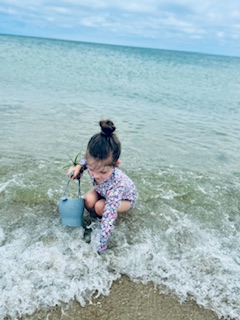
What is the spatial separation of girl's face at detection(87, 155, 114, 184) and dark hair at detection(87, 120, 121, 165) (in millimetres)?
50

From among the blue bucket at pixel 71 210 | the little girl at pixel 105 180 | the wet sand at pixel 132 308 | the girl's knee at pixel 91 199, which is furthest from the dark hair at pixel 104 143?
the wet sand at pixel 132 308

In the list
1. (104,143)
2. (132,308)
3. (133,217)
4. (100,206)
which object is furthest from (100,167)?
(132,308)

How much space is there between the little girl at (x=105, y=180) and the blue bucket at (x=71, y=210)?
0.22 metres

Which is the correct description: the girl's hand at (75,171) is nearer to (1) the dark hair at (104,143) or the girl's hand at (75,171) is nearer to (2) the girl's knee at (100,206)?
(2) the girl's knee at (100,206)

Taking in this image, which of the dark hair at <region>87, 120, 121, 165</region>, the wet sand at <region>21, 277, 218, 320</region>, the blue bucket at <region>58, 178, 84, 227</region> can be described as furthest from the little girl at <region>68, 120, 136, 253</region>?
the wet sand at <region>21, 277, 218, 320</region>

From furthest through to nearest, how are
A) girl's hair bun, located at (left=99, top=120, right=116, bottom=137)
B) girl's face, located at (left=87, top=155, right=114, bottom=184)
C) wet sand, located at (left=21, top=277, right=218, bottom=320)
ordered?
1. girl's face, located at (left=87, top=155, right=114, bottom=184)
2. girl's hair bun, located at (left=99, top=120, right=116, bottom=137)
3. wet sand, located at (left=21, top=277, right=218, bottom=320)

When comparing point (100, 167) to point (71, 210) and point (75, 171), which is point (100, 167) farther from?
point (71, 210)

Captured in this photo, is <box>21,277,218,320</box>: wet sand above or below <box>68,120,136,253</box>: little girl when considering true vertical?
below

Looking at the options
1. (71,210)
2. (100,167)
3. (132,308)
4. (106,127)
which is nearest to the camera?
(132,308)

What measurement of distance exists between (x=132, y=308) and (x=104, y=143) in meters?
1.42

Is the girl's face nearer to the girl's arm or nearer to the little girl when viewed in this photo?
the little girl

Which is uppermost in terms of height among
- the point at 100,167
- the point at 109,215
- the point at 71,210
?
the point at 100,167

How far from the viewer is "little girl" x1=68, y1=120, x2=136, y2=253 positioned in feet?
9.67

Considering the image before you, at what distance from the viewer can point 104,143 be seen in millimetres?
2932
